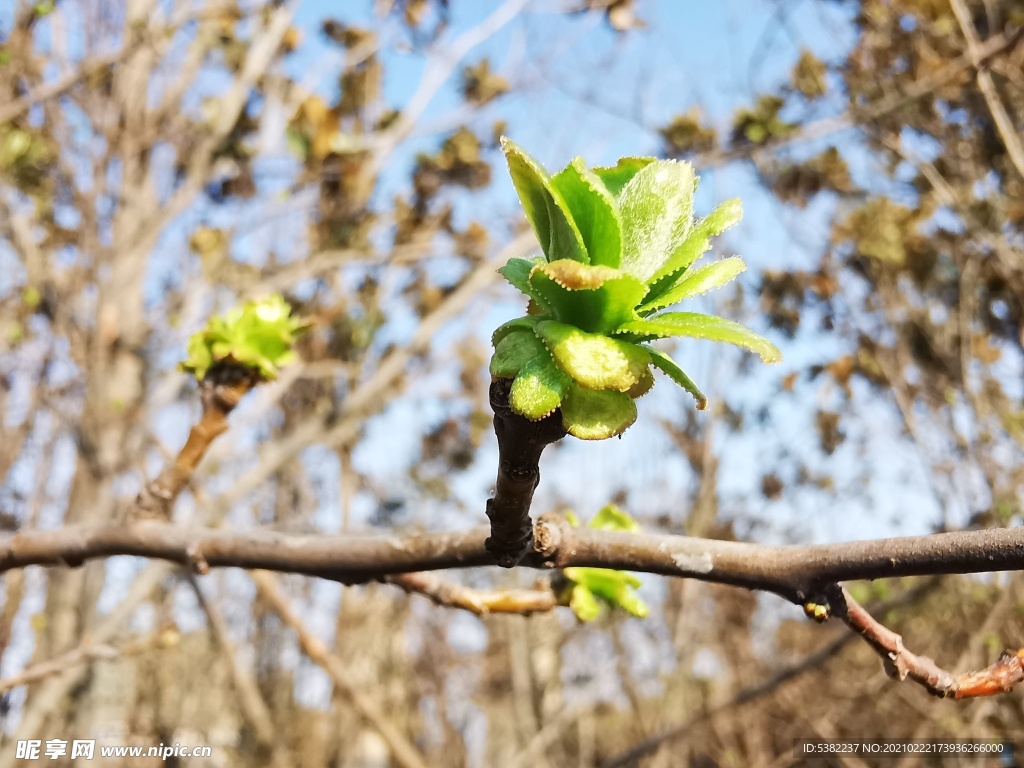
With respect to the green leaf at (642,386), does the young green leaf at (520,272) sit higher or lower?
higher

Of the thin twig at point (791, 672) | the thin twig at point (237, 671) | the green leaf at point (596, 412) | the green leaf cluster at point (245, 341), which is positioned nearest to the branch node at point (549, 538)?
the green leaf at point (596, 412)

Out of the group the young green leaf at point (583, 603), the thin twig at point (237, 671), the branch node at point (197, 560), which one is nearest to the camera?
the branch node at point (197, 560)

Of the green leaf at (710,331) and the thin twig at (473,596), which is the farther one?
the thin twig at (473,596)

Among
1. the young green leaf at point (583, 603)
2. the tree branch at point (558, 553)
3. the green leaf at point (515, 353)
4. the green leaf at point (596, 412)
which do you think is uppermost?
the green leaf at point (515, 353)

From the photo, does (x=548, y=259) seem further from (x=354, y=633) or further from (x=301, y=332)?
(x=354, y=633)

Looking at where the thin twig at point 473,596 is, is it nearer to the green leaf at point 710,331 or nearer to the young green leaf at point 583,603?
the young green leaf at point 583,603

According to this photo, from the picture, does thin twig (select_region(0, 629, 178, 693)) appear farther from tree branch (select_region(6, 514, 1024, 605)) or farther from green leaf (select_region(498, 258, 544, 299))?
green leaf (select_region(498, 258, 544, 299))

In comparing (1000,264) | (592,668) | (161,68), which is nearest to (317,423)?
(161,68)

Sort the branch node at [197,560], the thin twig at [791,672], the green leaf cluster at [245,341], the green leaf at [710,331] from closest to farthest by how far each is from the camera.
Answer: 1. the green leaf at [710,331]
2. the branch node at [197,560]
3. the green leaf cluster at [245,341]
4. the thin twig at [791,672]

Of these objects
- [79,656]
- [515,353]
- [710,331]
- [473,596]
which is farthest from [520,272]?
[79,656]
